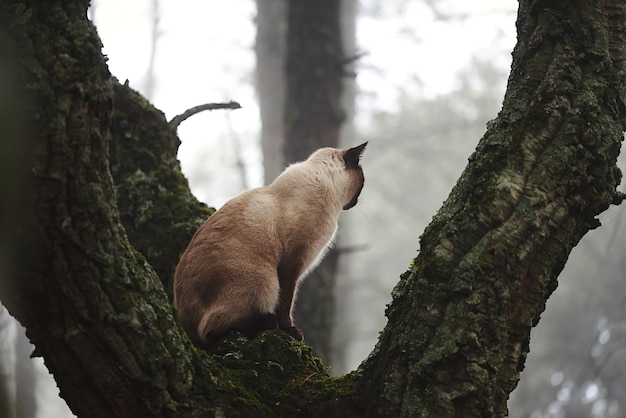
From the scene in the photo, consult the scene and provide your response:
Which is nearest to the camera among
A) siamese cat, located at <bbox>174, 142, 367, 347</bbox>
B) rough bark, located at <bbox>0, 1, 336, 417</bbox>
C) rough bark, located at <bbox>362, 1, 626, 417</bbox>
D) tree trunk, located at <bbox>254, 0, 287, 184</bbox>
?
rough bark, located at <bbox>0, 1, 336, 417</bbox>

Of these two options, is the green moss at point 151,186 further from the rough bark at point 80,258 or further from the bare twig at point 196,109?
the rough bark at point 80,258

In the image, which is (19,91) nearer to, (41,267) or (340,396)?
(41,267)

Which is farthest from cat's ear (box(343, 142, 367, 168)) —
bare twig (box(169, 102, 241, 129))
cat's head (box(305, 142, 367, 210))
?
bare twig (box(169, 102, 241, 129))

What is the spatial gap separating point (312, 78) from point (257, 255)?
197 inches

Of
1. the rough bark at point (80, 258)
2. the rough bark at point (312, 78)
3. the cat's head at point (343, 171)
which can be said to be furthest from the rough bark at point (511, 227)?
the rough bark at point (312, 78)

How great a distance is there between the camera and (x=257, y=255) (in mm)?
3781

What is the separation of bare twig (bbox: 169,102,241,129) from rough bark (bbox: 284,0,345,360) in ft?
11.8

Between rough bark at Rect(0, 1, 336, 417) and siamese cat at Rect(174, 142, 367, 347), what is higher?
siamese cat at Rect(174, 142, 367, 347)

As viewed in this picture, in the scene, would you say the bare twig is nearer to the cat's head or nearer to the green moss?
the green moss

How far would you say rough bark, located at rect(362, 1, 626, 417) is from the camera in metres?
2.48

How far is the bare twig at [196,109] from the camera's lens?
439cm

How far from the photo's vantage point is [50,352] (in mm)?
2242

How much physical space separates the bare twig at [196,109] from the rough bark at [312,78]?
3591 mm

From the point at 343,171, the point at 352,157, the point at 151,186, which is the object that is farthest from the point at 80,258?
the point at 352,157
